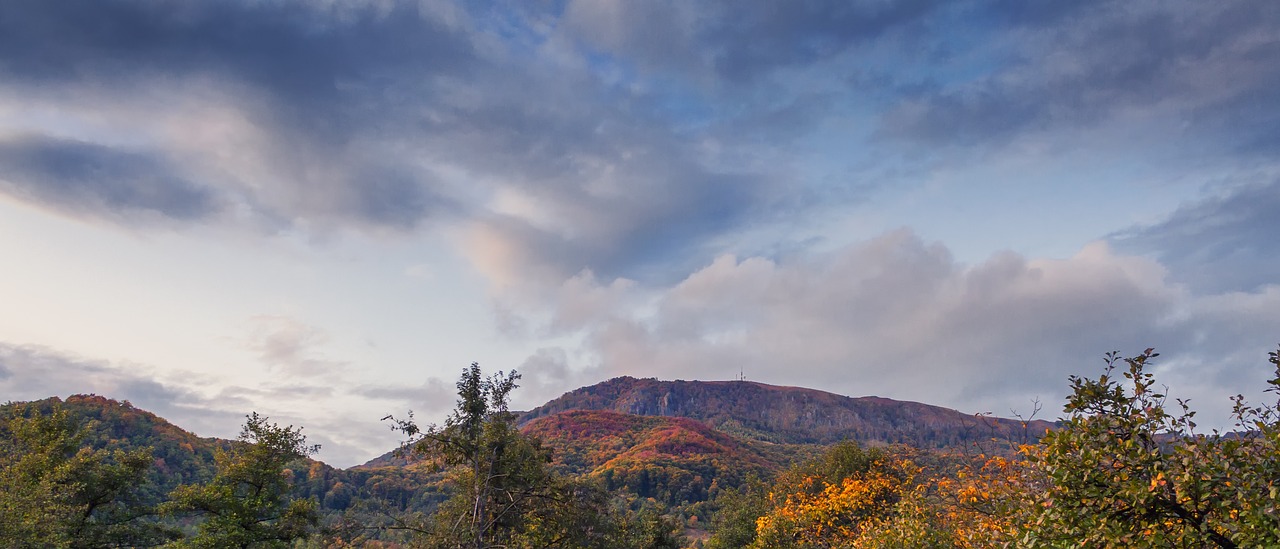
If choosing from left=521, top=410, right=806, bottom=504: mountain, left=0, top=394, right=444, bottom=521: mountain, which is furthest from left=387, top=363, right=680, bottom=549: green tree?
left=521, top=410, right=806, bottom=504: mountain

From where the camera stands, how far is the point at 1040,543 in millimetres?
7863

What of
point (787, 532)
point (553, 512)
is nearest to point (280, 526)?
point (553, 512)

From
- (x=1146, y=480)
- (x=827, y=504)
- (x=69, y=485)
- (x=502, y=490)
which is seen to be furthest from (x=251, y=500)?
(x=1146, y=480)

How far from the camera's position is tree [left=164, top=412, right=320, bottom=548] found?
1073 inches

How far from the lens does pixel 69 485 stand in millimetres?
27219

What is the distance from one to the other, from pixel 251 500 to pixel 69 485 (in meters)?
6.54

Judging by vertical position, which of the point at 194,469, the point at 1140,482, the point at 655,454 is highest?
the point at 655,454

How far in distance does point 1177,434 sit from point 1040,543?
1943 millimetres

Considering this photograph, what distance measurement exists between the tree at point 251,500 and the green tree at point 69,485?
216cm

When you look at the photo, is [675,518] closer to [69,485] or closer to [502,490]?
[502,490]

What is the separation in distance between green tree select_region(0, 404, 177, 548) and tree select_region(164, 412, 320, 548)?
2.16 meters

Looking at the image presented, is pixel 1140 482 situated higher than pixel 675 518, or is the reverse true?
pixel 1140 482

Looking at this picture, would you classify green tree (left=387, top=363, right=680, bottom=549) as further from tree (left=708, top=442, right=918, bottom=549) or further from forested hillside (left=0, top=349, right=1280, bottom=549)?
tree (left=708, top=442, right=918, bottom=549)

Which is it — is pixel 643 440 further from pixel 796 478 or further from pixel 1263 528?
pixel 1263 528
